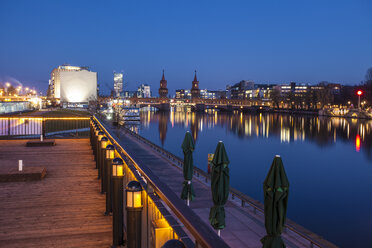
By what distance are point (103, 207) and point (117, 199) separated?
2.23 metres

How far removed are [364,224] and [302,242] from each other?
10.9 meters

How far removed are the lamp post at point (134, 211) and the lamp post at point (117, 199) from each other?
4.56ft

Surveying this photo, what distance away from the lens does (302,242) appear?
10750 millimetres

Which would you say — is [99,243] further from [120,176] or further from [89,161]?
[89,161]

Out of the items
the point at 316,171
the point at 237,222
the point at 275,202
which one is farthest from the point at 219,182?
the point at 316,171

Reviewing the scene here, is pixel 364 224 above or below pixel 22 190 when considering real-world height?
below

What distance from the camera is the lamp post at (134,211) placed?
332cm

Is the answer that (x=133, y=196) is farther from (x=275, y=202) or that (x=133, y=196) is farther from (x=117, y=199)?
(x=275, y=202)

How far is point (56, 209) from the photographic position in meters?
6.59

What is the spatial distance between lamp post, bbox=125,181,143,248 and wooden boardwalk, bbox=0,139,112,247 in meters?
2.14

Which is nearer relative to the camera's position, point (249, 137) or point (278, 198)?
point (278, 198)

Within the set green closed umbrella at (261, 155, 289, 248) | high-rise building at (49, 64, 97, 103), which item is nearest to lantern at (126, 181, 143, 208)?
green closed umbrella at (261, 155, 289, 248)

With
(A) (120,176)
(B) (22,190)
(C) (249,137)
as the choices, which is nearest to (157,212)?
(A) (120,176)

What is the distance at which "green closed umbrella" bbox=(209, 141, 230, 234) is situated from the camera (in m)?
8.52
